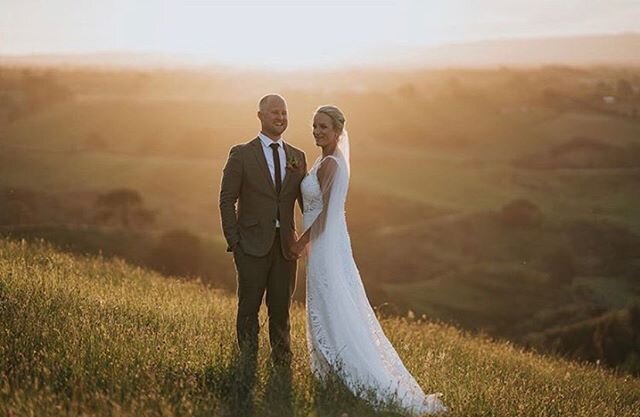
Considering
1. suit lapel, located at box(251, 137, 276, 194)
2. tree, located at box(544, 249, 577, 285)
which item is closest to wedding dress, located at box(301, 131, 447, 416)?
suit lapel, located at box(251, 137, 276, 194)

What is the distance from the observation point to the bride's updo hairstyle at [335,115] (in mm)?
8445

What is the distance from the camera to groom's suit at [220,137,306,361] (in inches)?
336

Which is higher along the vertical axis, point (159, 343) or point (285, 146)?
point (285, 146)

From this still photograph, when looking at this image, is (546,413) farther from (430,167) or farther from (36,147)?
(430,167)

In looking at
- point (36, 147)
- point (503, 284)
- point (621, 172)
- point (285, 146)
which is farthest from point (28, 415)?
point (621, 172)

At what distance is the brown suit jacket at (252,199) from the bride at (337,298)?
288 millimetres

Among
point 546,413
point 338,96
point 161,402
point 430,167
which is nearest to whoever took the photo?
point 161,402

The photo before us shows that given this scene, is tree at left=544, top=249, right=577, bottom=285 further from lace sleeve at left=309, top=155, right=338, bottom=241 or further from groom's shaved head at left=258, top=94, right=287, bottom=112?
groom's shaved head at left=258, top=94, right=287, bottom=112

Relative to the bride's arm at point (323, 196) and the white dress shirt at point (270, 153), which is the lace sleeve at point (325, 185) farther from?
the white dress shirt at point (270, 153)

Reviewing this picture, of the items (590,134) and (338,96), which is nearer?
(338,96)

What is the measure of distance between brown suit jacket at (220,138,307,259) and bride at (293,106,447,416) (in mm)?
288

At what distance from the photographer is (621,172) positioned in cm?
7825

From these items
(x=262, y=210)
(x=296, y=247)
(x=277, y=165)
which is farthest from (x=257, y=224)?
(x=277, y=165)

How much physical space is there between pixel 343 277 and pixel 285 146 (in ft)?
4.98
